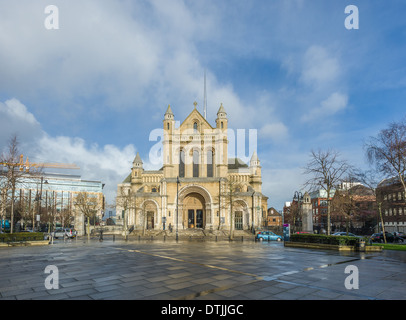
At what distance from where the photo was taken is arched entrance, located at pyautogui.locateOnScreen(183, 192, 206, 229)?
167 ft

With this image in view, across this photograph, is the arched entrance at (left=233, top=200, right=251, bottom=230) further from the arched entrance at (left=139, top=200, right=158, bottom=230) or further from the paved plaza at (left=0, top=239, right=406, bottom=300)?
the paved plaza at (left=0, top=239, right=406, bottom=300)

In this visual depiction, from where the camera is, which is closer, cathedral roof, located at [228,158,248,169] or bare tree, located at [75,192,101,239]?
bare tree, located at [75,192,101,239]

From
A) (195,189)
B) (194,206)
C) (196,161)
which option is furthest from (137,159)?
(195,189)

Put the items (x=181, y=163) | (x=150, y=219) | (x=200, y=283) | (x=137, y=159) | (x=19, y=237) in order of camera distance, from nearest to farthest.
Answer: (x=200, y=283) → (x=19, y=237) → (x=150, y=219) → (x=181, y=163) → (x=137, y=159)

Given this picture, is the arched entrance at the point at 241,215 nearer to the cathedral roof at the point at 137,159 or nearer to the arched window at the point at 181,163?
the arched window at the point at 181,163

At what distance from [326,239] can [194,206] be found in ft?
105

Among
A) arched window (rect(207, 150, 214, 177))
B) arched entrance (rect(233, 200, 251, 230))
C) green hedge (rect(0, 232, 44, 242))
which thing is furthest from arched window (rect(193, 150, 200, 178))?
green hedge (rect(0, 232, 44, 242))

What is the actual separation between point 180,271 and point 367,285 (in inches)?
263

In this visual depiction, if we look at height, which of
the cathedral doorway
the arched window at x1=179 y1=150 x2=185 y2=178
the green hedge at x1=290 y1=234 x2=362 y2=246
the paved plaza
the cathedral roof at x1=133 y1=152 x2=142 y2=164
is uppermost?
the cathedral roof at x1=133 y1=152 x2=142 y2=164

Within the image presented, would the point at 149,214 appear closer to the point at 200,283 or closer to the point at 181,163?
the point at 181,163

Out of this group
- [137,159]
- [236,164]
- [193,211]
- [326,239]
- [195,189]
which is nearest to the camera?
[326,239]

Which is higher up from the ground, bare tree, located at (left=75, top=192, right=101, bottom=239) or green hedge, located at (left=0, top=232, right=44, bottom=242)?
bare tree, located at (left=75, top=192, right=101, bottom=239)

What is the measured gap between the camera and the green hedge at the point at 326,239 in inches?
800

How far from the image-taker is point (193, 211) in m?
51.5
